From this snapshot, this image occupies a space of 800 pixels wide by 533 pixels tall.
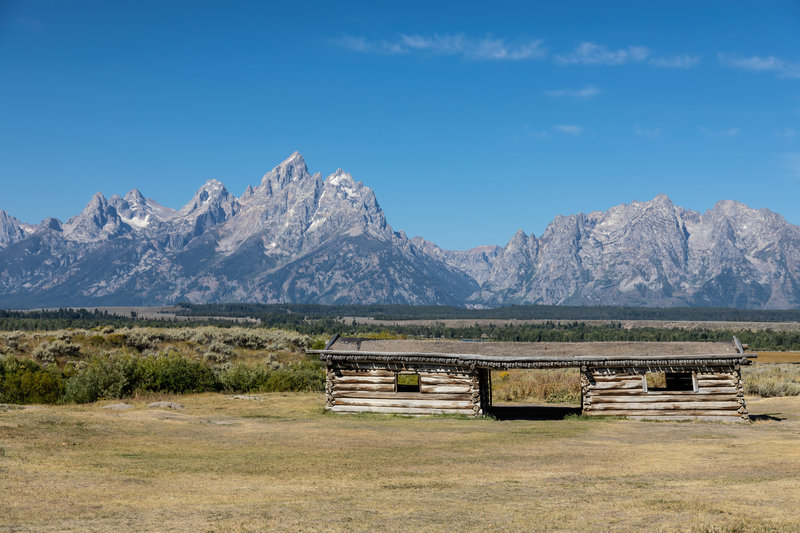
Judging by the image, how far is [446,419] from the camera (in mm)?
26984

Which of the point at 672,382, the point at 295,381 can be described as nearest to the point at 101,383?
the point at 295,381

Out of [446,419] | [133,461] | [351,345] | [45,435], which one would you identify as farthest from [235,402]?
[133,461]

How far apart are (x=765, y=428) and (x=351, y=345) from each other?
1485 centimetres

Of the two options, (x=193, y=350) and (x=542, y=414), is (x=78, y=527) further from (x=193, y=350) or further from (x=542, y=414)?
(x=193, y=350)

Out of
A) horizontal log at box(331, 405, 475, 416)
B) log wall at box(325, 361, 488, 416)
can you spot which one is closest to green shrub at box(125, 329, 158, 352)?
log wall at box(325, 361, 488, 416)

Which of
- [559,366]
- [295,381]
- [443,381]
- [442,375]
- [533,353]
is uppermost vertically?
[533,353]

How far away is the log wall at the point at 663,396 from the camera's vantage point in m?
26.8

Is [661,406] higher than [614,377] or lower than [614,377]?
lower

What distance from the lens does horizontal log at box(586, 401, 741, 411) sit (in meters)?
26.8

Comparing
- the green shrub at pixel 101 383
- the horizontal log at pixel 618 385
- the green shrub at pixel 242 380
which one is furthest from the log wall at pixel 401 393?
the green shrub at pixel 242 380

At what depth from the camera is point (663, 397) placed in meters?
27.4

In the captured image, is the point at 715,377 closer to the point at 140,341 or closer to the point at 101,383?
the point at 101,383

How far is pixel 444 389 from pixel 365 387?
300 cm

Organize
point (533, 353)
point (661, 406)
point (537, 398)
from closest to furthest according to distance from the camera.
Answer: point (661, 406)
point (533, 353)
point (537, 398)
